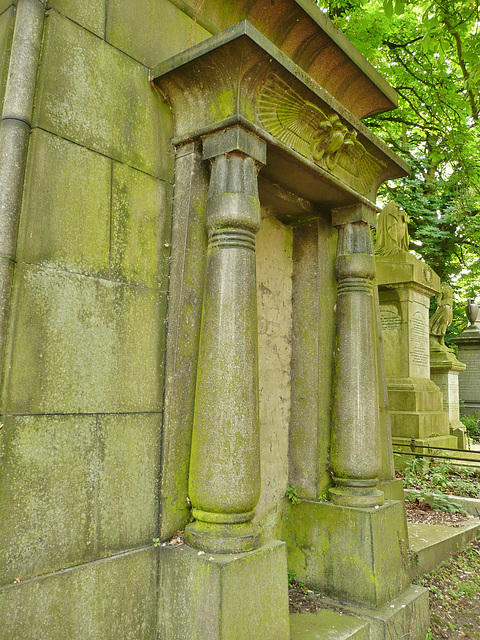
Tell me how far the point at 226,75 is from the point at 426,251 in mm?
16092

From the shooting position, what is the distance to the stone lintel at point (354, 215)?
3707 millimetres

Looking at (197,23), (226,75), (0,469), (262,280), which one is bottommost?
(0,469)

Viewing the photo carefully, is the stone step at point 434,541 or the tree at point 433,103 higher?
the tree at point 433,103

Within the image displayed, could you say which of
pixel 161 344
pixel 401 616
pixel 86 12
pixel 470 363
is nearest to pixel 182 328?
pixel 161 344

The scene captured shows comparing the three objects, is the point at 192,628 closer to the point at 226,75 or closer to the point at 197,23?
the point at 226,75

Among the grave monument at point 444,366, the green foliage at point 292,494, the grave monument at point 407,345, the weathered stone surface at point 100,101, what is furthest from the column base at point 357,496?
the grave monument at point 444,366

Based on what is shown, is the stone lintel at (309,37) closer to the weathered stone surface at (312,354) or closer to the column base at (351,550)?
the weathered stone surface at (312,354)

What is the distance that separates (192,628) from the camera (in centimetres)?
227

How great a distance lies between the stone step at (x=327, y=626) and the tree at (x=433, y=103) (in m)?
4.32

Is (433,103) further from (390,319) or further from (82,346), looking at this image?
(82,346)

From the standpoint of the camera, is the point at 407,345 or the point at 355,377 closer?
the point at 355,377

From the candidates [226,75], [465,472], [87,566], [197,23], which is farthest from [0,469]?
[465,472]

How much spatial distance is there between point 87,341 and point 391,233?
29.7ft

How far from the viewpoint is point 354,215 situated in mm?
3723
